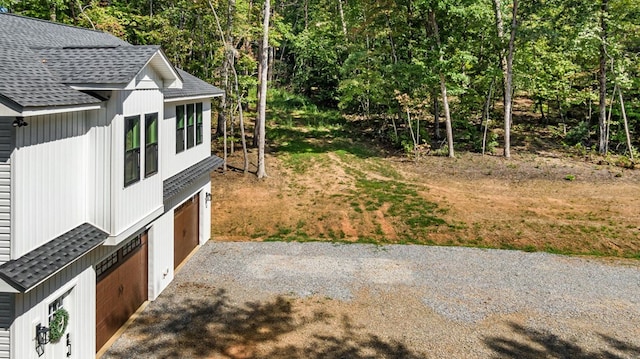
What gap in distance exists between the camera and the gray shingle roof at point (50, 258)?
6379mm

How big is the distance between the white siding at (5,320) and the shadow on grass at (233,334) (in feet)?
10.00

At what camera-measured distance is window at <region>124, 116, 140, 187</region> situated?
360 inches

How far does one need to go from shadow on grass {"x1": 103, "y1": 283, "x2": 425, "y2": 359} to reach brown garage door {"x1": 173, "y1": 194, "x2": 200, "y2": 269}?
2.32m

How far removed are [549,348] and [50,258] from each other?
9631mm

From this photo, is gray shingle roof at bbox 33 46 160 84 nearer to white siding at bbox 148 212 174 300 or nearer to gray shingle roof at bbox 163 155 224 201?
gray shingle roof at bbox 163 155 224 201

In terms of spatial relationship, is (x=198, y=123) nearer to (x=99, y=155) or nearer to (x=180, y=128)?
(x=180, y=128)

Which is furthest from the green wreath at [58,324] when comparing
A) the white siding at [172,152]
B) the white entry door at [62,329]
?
the white siding at [172,152]

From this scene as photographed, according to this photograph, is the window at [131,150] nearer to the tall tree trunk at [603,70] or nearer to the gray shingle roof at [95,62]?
the gray shingle roof at [95,62]

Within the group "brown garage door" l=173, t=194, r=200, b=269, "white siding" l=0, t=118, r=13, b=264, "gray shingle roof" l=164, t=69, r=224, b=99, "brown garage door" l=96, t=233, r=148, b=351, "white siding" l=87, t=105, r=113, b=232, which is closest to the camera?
"white siding" l=0, t=118, r=13, b=264

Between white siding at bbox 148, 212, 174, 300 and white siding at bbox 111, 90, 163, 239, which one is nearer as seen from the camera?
white siding at bbox 111, 90, 163, 239

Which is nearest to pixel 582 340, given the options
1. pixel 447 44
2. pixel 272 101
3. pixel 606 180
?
pixel 606 180

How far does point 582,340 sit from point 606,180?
16.2 m

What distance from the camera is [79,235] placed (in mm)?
8070

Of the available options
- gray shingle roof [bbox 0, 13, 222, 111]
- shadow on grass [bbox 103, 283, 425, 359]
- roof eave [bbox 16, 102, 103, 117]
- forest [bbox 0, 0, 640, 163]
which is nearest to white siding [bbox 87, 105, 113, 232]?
roof eave [bbox 16, 102, 103, 117]
